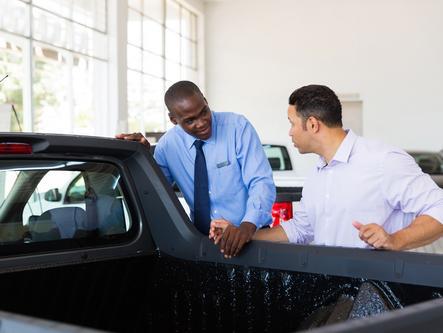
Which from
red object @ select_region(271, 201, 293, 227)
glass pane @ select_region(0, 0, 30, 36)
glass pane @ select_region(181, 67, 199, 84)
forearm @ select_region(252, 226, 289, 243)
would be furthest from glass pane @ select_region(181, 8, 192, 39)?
forearm @ select_region(252, 226, 289, 243)

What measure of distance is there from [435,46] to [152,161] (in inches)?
688

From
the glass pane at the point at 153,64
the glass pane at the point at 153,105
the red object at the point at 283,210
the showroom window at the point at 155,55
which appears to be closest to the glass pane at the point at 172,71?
the showroom window at the point at 155,55

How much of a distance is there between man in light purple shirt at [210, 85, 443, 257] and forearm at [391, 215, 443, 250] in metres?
0.02

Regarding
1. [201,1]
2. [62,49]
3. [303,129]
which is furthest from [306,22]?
[303,129]

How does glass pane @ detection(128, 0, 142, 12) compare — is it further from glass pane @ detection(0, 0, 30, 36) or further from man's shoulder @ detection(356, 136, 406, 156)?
man's shoulder @ detection(356, 136, 406, 156)

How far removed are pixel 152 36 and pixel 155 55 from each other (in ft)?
1.76

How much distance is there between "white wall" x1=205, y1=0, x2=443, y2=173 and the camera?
1838 centimetres

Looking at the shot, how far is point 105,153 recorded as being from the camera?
7.64 feet

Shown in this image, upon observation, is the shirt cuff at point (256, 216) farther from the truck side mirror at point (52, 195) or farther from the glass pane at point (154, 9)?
the glass pane at point (154, 9)

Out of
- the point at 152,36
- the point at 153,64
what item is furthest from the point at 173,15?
the point at 153,64

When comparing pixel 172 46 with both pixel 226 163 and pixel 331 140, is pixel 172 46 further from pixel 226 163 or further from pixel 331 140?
pixel 331 140

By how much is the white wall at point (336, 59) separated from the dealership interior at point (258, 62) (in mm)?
31

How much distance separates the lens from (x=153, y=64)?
1775cm

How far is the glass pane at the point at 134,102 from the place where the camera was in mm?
16094
